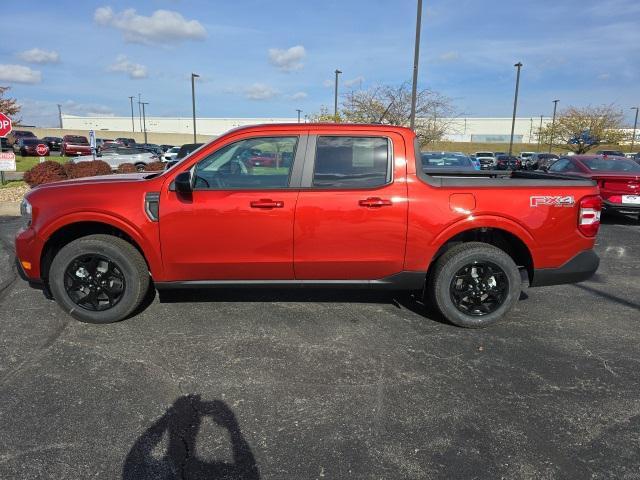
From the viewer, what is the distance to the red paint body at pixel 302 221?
13.0 feet

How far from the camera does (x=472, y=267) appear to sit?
423 cm

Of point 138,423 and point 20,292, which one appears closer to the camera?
point 138,423

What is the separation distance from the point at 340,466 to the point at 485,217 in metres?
2.52

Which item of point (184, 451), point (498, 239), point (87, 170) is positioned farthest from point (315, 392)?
point (87, 170)

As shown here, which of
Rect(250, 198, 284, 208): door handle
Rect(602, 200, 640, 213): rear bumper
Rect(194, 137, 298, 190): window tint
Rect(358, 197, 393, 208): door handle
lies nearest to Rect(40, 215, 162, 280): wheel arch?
Rect(194, 137, 298, 190): window tint

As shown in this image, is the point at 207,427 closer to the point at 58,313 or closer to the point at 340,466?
the point at 340,466

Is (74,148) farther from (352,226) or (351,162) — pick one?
(352,226)

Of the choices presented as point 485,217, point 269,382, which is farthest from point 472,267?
point 269,382

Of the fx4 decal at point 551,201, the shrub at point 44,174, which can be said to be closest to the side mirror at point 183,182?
the fx4 decal at point 551,201

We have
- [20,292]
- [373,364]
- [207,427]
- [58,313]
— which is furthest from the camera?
[20,292]

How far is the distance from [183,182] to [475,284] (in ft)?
8.93

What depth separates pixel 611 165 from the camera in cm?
995

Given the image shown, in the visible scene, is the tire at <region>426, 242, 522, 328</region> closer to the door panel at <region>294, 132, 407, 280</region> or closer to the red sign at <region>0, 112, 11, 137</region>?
the door panel at <region>294, 132, 407, 280</region>

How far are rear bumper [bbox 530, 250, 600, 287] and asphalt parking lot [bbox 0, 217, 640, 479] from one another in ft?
1.52
